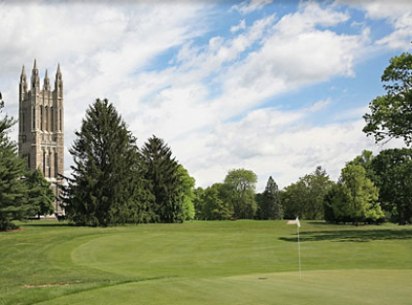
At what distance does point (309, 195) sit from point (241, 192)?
1968cm

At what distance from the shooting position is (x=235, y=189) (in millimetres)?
137000

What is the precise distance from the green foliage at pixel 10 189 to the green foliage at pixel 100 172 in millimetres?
7721

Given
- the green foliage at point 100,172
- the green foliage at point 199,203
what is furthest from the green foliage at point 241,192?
→ the green foliage at point 100,172

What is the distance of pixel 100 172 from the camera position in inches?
2308

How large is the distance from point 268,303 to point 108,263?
16546 millimetres

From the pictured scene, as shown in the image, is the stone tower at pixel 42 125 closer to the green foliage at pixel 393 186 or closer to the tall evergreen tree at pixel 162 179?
the tall evergreen tree at pixel 162 179

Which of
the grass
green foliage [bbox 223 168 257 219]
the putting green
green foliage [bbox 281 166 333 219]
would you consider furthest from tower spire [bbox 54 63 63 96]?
the putting green

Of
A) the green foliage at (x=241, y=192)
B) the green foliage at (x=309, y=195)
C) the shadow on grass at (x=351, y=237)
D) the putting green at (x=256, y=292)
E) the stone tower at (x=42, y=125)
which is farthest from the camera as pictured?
the stone tower at (x=42, y=125)

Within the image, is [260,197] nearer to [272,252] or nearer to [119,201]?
[119,201]

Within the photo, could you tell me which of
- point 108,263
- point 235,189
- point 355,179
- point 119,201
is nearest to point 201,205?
point 235,189

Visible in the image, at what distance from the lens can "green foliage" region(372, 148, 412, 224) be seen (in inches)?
3310

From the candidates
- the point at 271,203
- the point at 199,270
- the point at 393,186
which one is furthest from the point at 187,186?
the point at 199,270

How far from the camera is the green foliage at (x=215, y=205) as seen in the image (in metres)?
132

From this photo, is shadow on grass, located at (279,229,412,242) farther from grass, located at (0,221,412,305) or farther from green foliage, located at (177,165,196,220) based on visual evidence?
green foliage, located at (177,165,196,220)
